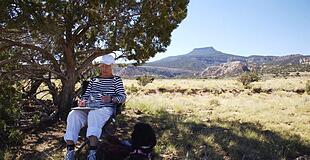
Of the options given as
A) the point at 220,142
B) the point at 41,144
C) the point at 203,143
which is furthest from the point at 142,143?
the point at 41,144

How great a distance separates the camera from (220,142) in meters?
8.22

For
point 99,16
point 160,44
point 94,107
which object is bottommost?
point 94,107

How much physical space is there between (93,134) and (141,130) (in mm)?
796

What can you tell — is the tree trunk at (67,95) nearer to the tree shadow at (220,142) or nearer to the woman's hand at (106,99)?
the tree shadow at (220,142)

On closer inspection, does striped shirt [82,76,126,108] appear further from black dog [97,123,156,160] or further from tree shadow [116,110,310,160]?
tree shadow [116,110,310,160]

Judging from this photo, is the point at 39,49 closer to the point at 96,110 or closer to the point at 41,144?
the point at 41,144

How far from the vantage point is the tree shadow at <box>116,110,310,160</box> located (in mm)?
7484

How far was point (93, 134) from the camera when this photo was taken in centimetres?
→ 606

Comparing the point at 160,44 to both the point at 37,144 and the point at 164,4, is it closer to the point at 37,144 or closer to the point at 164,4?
the point at 164,4

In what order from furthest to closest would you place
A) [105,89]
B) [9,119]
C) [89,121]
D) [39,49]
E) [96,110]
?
1. [39,49]
2. [9,119]
3. [105,89]
4. [96,110]
5. [89,121]

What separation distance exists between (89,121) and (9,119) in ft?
10.3

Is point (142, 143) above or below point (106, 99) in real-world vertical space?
below

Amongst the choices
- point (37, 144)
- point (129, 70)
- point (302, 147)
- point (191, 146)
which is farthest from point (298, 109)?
point (37, 144)

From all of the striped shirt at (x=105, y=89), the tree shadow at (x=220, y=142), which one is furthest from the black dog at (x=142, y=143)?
the tree shadow at (x=220, y=142)
